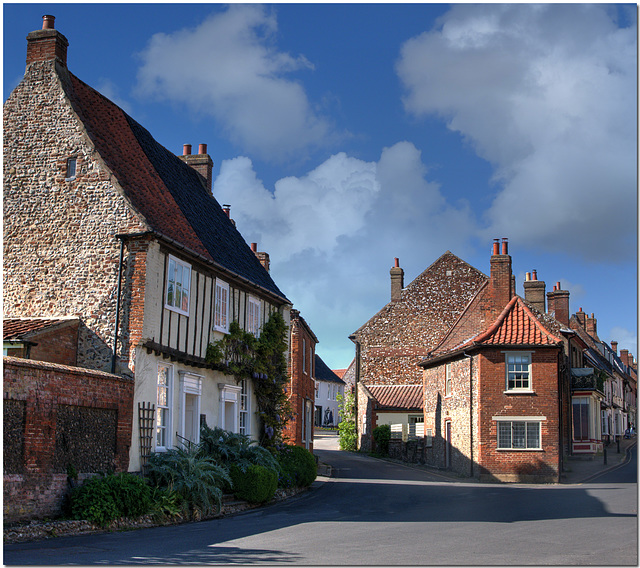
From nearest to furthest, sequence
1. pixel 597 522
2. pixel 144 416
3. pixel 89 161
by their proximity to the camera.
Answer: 1. pixel 597 522
2. pixel 144 416
3. pixel 89 161

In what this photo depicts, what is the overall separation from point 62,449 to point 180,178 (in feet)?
42.1

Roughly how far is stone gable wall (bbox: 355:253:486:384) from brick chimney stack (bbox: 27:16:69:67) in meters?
32.2

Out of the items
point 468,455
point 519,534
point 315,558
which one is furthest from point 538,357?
point 315,558

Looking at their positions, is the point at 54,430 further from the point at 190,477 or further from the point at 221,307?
the point at 221,307

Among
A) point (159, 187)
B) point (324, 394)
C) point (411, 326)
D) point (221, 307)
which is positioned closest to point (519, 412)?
point (221, 307)

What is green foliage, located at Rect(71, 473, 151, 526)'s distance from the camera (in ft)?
45.9

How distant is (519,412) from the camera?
31062mm

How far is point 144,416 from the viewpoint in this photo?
1738 cm

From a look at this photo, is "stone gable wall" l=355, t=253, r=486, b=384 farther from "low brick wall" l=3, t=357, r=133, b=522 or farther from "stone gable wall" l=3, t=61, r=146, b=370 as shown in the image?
"low brick wall" l=3, t=357, r=133, b=522

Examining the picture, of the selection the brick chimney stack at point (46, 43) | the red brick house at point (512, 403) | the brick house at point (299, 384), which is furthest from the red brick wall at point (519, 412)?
the brick chimney stack at point (46, 43)

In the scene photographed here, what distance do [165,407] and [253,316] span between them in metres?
6.19

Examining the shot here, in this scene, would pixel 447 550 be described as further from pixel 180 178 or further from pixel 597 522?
pixel 180 178

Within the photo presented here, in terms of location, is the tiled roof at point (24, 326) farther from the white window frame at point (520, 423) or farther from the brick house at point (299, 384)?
the white window frame at point (520, 423)

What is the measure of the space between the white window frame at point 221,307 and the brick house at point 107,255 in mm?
67
